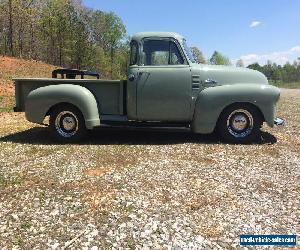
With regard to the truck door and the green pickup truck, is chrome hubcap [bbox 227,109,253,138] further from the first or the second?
the truck door

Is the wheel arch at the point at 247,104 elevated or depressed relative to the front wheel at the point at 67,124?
elevated

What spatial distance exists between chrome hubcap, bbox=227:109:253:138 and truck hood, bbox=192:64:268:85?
27.1 inches

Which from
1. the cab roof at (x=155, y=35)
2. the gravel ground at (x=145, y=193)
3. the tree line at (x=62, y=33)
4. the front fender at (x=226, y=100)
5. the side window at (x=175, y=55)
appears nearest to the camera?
the gravel ground at (x=145, y=193)

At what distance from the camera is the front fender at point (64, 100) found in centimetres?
769

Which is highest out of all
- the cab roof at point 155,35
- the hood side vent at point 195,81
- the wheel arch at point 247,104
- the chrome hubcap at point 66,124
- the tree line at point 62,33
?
the tree line at point 62,33

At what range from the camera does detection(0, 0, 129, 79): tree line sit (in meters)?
41.6

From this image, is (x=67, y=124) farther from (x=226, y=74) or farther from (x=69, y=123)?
(x=226, y=74)

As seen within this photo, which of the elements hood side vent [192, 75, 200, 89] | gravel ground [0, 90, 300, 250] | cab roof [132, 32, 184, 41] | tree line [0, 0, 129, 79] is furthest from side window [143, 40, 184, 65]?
tree line [0, 0, 129, 79]

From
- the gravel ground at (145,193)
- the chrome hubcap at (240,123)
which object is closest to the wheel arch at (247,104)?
the chrome hubcap at (240,123)

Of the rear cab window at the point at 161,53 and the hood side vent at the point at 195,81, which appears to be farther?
the rear cab window at the point at 161,53

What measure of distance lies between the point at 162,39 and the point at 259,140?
10.1 ft

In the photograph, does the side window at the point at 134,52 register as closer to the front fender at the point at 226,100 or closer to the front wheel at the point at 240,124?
the front fender at the point at 226,100

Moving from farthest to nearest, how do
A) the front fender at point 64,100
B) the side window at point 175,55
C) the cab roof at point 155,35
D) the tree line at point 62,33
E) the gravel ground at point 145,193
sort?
1. the tree line at point 62,33
2. the cab roof at point 155,35
3. the side window at point 175,55
4. the front fender at point 64,100
5. the gravel ground at point 145,193

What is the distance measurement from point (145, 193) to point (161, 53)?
3722 millimetres
